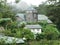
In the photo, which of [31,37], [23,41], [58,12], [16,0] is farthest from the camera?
[16,0]

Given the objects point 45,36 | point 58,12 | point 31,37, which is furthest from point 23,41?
point 58,12

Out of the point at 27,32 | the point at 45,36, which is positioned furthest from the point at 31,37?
the point at 45,36

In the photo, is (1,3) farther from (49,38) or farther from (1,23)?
(49,38)

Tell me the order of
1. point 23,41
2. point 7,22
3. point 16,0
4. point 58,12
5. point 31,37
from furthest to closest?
point 16,0, point 58,12, point 7,22, point 31,37, point 23,41

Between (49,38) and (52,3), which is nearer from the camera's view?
(49,38)

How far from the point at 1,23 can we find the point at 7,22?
785mm

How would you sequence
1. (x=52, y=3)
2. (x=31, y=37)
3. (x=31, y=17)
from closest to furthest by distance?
1. (x=31, y=37)
2. (x=52, y=3)
3. (x=31, y=17)

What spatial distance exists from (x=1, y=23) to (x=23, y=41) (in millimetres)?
10317

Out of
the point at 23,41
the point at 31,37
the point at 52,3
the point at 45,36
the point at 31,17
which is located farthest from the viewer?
the point at 31,17

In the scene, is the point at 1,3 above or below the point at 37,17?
above

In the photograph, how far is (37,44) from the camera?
2050 centimetres

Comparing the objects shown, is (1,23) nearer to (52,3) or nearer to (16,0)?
(52,3)

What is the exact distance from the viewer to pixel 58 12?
37.5 metres

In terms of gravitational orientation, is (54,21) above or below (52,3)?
below
